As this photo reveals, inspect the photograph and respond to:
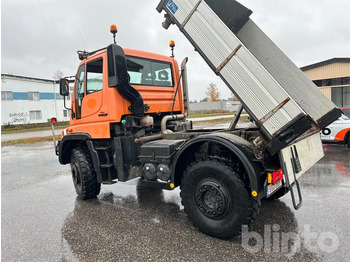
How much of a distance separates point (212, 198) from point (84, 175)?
283 cm

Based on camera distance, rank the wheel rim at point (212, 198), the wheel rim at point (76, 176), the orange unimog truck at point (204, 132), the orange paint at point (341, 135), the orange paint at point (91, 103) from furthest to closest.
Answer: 1. the orange paint at point (341, 135)
2. the wheel rim at point (76, 176)
3. the orange paint at point (91, 103)
4. the wheel rim at point (212, 198)
5. the orange unimog truck at point (204, 132)

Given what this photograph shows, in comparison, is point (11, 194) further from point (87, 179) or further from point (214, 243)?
point (214, 243)

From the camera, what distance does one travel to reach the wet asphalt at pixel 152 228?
10.3 ft

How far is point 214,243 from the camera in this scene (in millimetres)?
3326

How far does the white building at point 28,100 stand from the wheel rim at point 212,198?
113 ft

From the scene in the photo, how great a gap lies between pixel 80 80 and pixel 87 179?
6.64ft

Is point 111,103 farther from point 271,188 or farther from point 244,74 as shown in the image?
point 271,188

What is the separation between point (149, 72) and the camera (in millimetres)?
5191

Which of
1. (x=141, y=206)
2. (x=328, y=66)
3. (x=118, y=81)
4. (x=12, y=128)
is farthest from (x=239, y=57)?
(x=12, y=128)

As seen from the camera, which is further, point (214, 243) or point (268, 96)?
point (214, 243)

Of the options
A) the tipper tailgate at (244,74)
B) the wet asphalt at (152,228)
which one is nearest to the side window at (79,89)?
the wet asphalt at (152,228)

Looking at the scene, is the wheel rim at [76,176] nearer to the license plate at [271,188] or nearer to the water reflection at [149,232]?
the water reflection at [149,232]

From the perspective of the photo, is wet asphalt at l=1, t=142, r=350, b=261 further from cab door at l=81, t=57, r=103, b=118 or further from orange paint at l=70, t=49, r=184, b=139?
cab door at l=81, t=57, r=103, b=118

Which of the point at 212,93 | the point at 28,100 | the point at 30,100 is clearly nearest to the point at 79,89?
the point at 28,100
